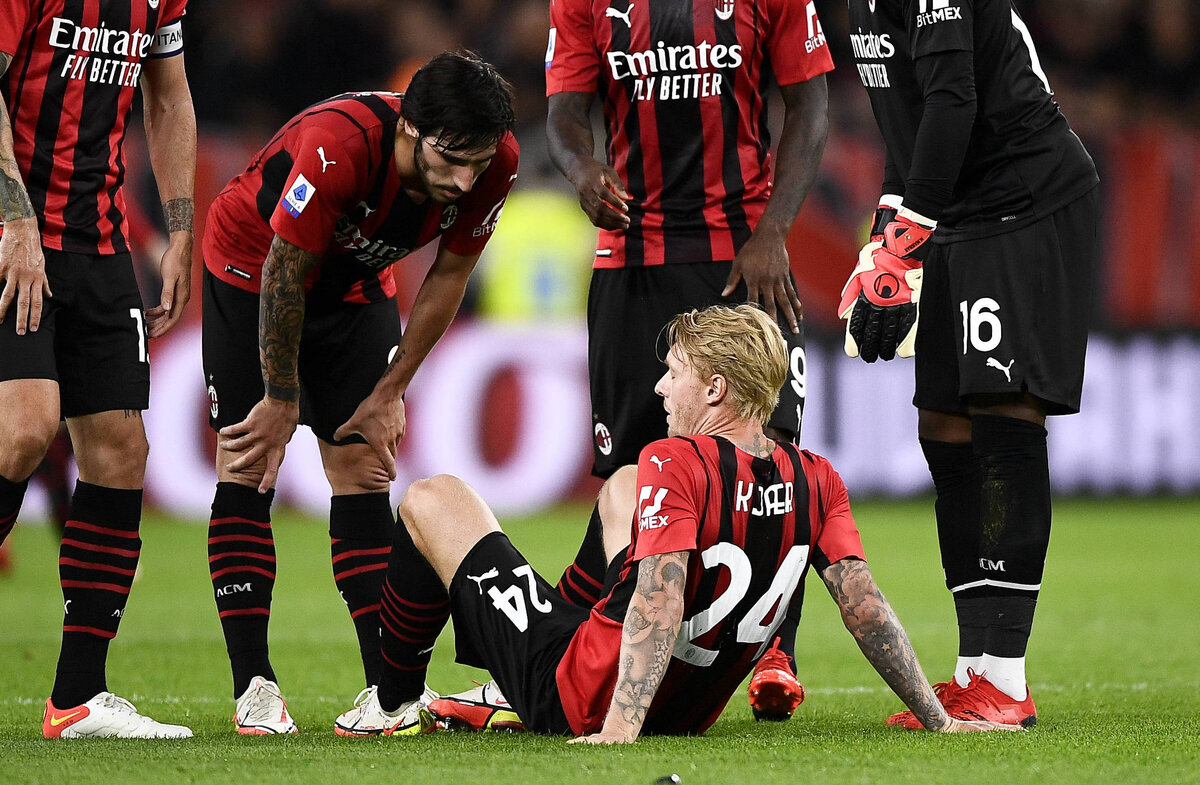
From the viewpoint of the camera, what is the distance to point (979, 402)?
3.68m

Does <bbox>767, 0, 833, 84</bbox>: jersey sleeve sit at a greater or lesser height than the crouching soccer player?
greater

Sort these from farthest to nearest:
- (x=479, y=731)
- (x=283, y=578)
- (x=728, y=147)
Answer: (x=283, y=578) → (x=728, y=147) → (x=479, y=731)

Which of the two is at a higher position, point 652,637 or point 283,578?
point 652,637

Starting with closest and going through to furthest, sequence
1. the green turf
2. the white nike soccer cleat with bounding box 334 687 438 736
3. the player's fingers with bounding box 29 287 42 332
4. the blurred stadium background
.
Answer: the green turf → the white nike soccer cleat with bounding box 334 687 438 736 → the player's fingers with bounding box 29 287 42 332 → the blurred stadium background

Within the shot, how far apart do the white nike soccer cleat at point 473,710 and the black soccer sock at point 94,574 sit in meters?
0.86

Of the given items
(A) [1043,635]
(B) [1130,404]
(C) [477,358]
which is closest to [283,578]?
(C) [477,358]

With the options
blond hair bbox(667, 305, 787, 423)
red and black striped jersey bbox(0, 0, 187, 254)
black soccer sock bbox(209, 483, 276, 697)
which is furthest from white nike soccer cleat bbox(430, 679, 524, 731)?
red and black striped jersey bbox(0, 0, 187, 254)

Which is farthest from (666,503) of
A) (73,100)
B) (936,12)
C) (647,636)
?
(73,100)

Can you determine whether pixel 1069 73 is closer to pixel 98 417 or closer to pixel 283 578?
pixel 283 578

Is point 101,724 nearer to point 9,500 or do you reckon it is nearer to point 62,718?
point 62,718

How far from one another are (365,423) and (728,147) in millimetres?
1250

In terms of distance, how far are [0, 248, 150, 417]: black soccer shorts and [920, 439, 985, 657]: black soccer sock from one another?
6.71 ft

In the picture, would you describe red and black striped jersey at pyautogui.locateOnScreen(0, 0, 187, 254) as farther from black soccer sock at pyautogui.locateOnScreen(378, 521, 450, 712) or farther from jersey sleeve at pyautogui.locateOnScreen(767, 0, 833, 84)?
jersey sleeve at pyautogui.locateOnScreen(767, 0, 833, 84)

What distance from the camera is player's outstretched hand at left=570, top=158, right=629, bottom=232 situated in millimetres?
3947
